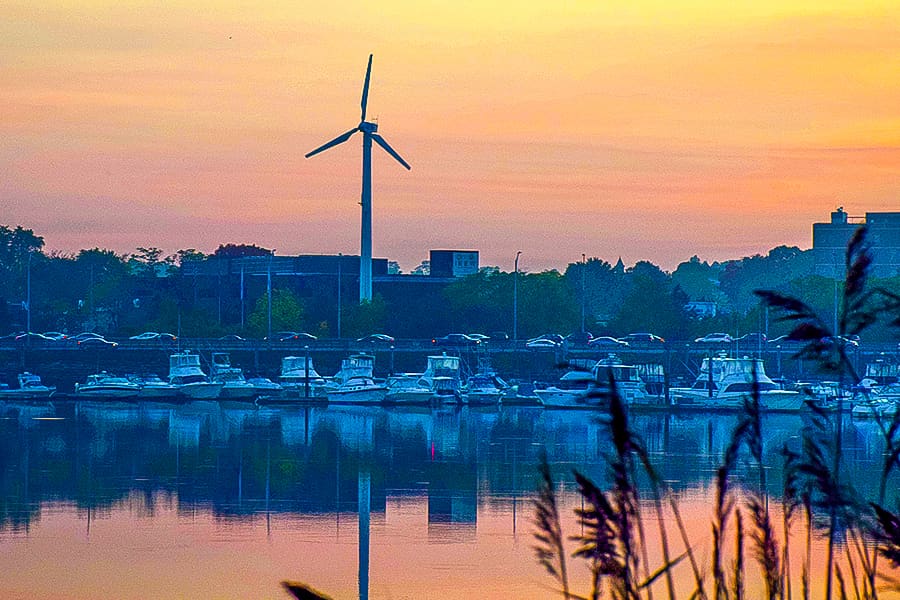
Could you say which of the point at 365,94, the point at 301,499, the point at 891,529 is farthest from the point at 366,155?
the point at 891,529

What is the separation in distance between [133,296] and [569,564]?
165 m

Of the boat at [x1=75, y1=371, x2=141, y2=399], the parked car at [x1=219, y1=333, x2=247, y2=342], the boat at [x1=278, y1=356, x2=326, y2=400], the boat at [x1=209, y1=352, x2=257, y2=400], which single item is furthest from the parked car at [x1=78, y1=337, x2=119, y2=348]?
the boat at [x1=75, y1=371, x2=141, y2=399]

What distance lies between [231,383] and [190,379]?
22.2ft

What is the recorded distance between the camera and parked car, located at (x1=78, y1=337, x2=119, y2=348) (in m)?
130

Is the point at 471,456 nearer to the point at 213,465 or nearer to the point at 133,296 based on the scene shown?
the point at 213,465

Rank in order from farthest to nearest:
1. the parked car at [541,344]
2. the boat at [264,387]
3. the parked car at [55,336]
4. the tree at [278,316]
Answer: the tree at [278,316]
the parked car at [55,336]
the parked car at [541,344]
the boat at [264,387]

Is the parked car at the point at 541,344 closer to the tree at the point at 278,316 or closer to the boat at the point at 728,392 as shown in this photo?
the boat at the point at 728,392

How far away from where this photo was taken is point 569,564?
3338 cm

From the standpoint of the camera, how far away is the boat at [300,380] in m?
107

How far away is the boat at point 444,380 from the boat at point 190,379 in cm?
1491

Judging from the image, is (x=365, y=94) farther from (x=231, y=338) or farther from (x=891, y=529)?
(x=891, y=529)

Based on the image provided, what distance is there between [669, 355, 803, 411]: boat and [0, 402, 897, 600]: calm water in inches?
238

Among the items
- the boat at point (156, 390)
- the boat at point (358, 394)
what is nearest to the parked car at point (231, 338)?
the boat at point (156, 390)

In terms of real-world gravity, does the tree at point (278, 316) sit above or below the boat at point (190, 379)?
above
